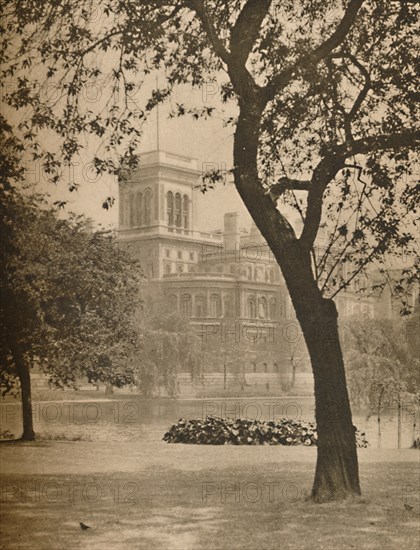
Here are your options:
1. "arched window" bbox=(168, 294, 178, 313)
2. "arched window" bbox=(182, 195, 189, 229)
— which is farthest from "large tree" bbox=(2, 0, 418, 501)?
"arched window" bbox=(168, 294, 178, 313)

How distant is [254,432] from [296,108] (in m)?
1.85

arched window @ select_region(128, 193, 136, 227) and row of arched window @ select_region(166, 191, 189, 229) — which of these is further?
row of arched window @ select_region(166, 191, 189, 229)

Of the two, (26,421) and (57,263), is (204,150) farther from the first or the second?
(26,421)

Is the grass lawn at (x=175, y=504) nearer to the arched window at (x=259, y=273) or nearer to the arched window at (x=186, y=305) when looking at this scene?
the arched window at (x=186, y=305)

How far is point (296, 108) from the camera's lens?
4074 mm

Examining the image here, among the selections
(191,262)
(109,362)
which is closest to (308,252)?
(191,262)

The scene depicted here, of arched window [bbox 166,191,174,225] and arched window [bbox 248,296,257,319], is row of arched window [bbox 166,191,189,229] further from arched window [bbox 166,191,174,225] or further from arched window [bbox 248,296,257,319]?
arched window [bbox 248,296,257,319]

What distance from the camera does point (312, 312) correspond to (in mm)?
4016

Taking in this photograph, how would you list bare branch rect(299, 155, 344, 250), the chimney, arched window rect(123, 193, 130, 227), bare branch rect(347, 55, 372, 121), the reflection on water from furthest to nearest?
bare branch rect(347, 55, 372, 121)
bare branch rect(299, 155, 344, 250)
the chimney
arched window rect(123, 193, 130, 227)
the reflection on water

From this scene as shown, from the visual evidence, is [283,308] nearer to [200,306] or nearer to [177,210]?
[200,306]

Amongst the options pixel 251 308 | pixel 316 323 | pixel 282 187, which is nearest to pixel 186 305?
pixel 251 308

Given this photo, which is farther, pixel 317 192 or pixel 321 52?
pixel 317 192

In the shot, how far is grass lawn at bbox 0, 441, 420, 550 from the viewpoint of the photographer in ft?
10.5

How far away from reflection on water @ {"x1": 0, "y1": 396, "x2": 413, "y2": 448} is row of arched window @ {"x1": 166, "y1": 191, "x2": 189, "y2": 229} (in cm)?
93
